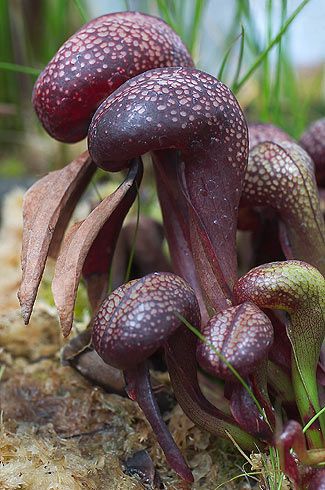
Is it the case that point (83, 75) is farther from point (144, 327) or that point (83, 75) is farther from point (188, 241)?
point (144, 327)

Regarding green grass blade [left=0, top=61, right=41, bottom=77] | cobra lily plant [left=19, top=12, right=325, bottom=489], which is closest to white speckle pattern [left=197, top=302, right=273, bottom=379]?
cobra lily plant [left=19, top=12, right=325, bottom=489]

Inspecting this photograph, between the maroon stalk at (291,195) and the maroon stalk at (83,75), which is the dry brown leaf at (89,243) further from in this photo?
the maroon stalk at (291,195)

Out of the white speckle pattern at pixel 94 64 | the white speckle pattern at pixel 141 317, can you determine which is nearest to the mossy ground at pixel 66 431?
the white speckle pattern at pixel 141 317

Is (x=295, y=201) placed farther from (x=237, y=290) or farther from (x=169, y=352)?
(x=169, y=352)

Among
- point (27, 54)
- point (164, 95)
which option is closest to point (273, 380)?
point (164, 95)

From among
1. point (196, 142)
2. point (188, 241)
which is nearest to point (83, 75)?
point (196, 142)

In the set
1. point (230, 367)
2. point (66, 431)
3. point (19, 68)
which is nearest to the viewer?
point (230, 367)

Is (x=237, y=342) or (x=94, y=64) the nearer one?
(x=237, y=342)

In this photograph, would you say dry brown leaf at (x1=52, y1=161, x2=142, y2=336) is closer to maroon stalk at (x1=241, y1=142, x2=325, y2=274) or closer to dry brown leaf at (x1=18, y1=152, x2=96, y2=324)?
dry brown leaf at (x1=18, y1=152, x2=96, y2=324)
